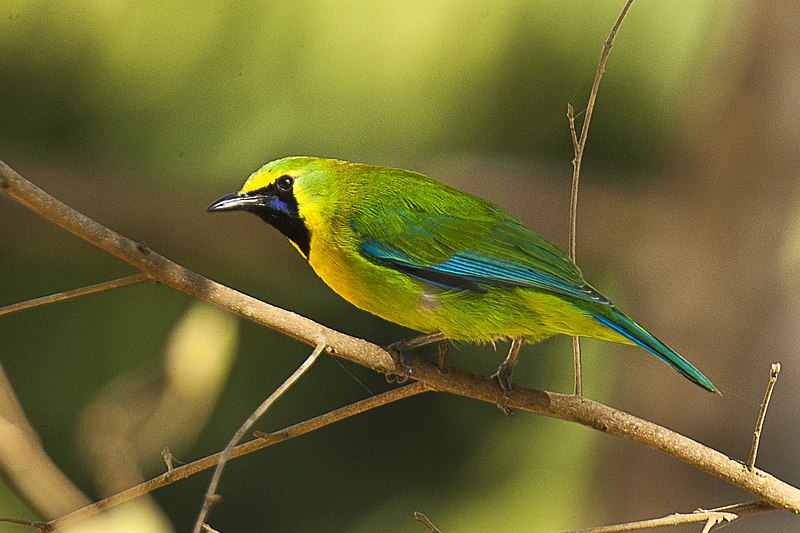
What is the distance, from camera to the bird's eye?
50.0 inches

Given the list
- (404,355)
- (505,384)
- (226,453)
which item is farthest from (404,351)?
(226,453)

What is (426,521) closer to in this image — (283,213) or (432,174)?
(283,213)

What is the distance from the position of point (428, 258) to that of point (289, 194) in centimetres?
21

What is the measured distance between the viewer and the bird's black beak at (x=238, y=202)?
1.19m

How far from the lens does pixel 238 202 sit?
4.00 feet

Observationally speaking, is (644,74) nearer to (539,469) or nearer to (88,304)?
(539,469)

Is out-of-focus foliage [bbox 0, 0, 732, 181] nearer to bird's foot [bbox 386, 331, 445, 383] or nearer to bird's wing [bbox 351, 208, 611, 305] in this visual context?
bird's wing [bbox 351, 208, 611, 305]

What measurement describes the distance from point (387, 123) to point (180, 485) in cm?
91

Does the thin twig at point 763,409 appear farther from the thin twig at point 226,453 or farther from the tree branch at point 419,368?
the thin twig at point 226,453

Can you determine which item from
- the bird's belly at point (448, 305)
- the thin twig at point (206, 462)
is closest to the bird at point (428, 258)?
the bird's belly at point (448, 305)

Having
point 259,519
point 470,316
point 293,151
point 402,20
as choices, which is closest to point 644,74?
point 402,20

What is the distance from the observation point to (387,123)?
2043 millimetres

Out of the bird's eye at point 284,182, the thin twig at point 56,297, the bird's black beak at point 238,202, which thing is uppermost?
the bird's eye at point 284,182

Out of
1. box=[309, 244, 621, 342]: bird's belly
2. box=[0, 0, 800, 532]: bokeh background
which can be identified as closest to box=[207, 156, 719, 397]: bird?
box=[309, 244, 621, 342]: bird's belly
